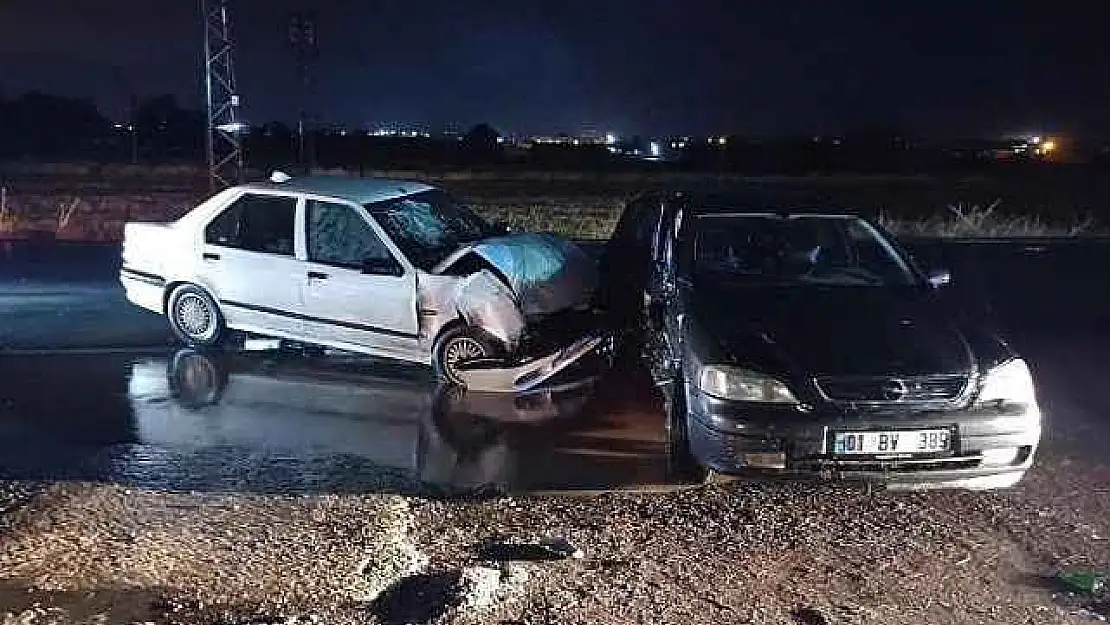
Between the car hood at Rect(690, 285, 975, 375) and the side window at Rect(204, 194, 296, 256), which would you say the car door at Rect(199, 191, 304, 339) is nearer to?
the side window at Rect(204, 194, 296, 256)

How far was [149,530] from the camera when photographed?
→ 5633 millimetres

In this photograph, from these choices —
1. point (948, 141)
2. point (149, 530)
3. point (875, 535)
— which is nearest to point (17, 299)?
point (149, 530)

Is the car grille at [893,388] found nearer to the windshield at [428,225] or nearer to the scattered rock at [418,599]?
the scattered rock at [418,599]

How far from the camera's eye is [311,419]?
8.08m

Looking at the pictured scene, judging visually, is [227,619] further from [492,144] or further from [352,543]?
[492,144]

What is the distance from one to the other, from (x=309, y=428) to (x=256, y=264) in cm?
250

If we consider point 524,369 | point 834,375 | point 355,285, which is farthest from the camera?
point 355,285

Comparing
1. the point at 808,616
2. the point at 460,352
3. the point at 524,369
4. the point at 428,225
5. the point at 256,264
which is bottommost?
the point at 808,616

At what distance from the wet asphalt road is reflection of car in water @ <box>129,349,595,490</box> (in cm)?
2

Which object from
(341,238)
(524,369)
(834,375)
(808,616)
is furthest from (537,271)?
(808,616)

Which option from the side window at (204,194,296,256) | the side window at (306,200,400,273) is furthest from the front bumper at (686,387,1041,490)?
the side window at (204,194,296,256)

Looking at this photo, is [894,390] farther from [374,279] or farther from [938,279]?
[374,279]

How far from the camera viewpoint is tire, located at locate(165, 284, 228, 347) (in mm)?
10195

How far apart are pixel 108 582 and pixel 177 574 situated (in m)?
0.30
